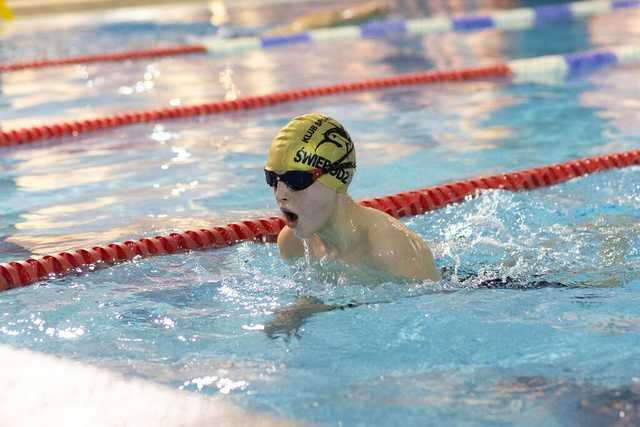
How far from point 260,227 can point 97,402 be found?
6.29 ft

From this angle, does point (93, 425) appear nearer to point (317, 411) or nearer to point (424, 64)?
point (317, 411)

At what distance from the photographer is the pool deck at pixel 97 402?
2.45 m

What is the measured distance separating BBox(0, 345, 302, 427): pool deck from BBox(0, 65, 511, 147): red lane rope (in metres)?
4.41

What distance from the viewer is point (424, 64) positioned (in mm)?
9805

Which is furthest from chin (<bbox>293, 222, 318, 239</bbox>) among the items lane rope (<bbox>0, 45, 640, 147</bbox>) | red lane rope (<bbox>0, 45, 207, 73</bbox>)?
red lane rope (<bbox>0, 45, 207, 73</bbox>)

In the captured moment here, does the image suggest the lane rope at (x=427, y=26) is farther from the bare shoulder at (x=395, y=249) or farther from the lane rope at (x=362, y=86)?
the bare shoulder at (x=395, y=249)

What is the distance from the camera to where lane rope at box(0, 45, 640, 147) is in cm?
712

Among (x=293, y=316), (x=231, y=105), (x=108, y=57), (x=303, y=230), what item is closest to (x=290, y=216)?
(x=303, y=230)

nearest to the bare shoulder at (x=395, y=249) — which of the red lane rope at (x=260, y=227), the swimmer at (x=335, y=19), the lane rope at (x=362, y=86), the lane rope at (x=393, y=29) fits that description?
the red lane rope at (x=260, y=227)

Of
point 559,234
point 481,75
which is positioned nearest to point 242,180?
point 559,234

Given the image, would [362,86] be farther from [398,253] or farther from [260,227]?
[398,253]

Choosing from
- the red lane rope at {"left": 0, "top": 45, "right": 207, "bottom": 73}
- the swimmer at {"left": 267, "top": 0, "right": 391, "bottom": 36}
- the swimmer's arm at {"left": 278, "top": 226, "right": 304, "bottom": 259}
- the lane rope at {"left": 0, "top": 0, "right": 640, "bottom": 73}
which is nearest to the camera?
the swimmer's arm at {"left": 278, "top": 226, "right": 304, "bottom": 259}

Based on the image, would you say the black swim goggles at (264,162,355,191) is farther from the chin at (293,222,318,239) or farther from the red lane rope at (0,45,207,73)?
the red lane rope at (0,45,207,73)

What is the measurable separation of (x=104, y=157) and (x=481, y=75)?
11.5 ft
